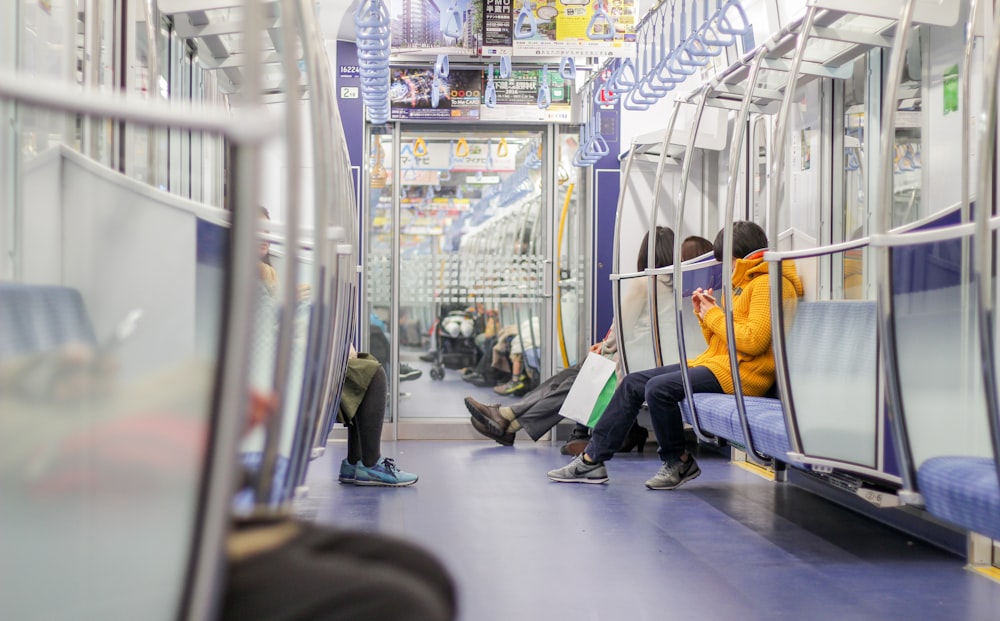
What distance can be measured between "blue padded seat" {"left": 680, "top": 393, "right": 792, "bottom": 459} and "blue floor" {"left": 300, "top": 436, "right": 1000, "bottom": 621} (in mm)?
386

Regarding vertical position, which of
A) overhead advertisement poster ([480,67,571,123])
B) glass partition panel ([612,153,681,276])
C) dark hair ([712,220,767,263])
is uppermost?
overhead advertisement poster ([480,67,571,123])

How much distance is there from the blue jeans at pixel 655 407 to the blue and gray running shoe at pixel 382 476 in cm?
97

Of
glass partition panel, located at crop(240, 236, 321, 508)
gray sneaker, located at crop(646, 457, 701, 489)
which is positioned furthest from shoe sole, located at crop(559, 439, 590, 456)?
glass partition panel, located at crop(240, 236, 321, 508)

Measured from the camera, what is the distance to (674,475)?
16.3 feet

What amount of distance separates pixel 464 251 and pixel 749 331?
12.0 ft

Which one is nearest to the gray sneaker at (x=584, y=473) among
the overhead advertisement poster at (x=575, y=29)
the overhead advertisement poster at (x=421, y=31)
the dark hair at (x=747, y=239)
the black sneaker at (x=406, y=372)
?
the dark hair at (x=747, y=239)

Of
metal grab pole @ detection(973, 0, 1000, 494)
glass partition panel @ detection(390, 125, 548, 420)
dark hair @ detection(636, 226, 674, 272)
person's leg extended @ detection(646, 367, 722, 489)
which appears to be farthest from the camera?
glass partition panel @ detection(390, 125, 548, 420)

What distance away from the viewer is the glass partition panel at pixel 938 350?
2.38 m

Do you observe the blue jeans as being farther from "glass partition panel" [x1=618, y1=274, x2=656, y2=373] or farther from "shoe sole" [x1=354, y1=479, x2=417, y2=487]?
"shoe sole" [x1=354, y1=479, x2=417, y2=487]

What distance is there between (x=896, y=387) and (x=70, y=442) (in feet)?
6.80

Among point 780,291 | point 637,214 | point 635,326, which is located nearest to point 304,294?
point 780,291

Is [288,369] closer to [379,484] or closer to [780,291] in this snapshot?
[780,291]

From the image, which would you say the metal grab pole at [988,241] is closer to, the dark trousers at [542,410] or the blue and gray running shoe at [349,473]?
the blue and gray running shoe at [349,473]

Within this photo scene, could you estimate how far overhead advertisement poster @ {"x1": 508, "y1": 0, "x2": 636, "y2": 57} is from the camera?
559 cm
